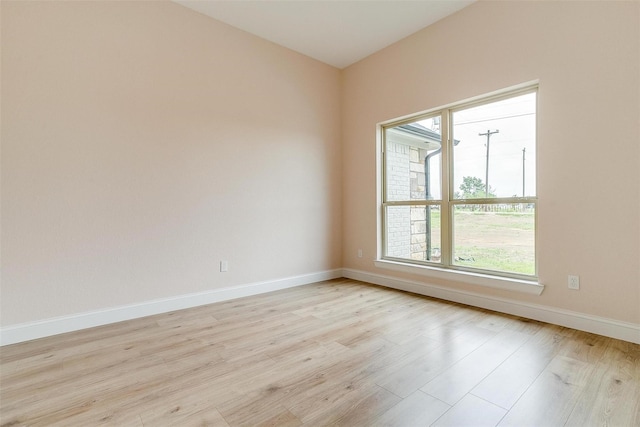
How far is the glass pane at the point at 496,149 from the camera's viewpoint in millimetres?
2854

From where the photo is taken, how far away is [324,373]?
184cm

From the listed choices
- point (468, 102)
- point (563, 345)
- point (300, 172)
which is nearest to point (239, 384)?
point (563, 345)

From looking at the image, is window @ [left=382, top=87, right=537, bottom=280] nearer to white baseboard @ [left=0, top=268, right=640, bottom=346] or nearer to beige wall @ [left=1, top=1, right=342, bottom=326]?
white baseboard @ [left=0, top=268, right=640, bottom=346]

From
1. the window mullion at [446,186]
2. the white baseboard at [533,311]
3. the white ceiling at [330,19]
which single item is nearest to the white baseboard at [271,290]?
the white baseboard at [533,311]

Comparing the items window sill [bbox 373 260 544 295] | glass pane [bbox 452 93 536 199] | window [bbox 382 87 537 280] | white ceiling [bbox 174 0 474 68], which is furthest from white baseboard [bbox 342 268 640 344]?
white ceiling [bbox 174 0 474 68]

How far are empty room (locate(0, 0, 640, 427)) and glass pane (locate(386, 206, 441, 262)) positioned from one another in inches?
1.2

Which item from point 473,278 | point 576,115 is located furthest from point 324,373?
point 576,115

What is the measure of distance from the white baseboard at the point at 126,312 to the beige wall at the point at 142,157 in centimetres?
7

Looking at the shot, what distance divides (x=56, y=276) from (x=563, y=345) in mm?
3983

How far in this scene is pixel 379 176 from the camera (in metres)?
4.19

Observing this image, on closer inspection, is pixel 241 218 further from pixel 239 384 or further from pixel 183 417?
pixel 183 417

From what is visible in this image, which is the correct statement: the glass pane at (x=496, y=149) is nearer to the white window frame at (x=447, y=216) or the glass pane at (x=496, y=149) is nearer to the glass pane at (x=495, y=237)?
the white window frame at (x=447, y=216)

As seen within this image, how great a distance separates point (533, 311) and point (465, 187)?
1.36 m

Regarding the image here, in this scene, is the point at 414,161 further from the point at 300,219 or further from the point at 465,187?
the point at 300,219
